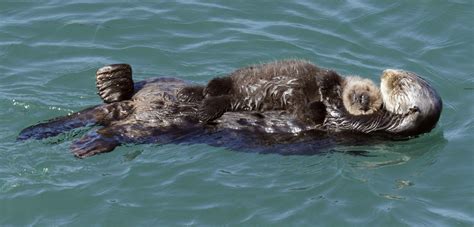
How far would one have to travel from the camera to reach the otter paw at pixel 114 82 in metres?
8.34

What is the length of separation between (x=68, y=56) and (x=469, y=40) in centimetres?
492

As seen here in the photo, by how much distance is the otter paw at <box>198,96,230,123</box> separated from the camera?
8.17 metres

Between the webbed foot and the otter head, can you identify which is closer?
the otter head

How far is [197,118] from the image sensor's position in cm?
821

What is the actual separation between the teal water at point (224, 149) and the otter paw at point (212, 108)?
30cm

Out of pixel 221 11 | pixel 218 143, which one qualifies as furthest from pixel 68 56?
pixel 218 143

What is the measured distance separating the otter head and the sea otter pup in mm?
510

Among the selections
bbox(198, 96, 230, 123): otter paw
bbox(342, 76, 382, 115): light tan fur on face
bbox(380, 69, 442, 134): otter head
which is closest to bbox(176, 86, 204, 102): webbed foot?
bbox(198, 96, 230, 123): otter paw

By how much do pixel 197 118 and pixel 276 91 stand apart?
30.9 inches

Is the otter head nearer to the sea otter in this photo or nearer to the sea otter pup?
the sea otter

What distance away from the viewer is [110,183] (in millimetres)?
7660

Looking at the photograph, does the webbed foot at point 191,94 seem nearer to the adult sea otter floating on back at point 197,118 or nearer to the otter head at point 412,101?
the adult sea otter floating on back at point 197,118

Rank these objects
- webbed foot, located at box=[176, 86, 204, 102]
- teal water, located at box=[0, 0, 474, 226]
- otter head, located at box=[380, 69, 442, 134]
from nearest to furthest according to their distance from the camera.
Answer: teal water, located at box=[0, 0, 474, 226] < otter head, located at box=[380, 69, 442, 134] < webbed foot, located at box=[176, 86, 204, 102]

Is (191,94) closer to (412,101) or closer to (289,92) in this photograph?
(289,92)
